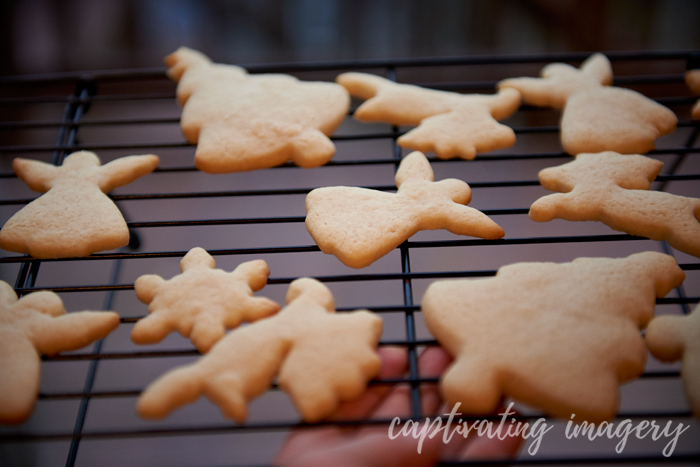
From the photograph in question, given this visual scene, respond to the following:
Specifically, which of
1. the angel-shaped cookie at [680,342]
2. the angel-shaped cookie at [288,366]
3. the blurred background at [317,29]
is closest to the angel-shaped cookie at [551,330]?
the angel-shaped cookie at [680,342]

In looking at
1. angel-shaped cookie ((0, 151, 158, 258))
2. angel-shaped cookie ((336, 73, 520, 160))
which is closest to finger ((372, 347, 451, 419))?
angel-shaped cookie ((336, 73, 520, 160))

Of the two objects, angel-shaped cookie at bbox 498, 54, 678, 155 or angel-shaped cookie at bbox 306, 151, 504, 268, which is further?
angel-shaped cookie at bbox 498, 54, 678, 155

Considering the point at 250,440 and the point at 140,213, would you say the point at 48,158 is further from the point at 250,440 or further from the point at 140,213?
the point at 250,440

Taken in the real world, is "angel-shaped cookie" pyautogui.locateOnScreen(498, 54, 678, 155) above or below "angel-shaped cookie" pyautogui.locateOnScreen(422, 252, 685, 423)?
above

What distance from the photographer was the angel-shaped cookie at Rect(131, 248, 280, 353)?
85cm

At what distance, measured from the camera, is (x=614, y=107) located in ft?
4.01

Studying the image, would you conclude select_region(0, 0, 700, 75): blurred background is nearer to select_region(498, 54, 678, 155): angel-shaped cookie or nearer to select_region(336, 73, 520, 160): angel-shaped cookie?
select_region(498, 54, 678, 155): angel-shaped cookie

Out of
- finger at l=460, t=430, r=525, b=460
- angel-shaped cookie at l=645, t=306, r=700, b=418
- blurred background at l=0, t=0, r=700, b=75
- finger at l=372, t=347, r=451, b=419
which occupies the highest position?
blurred background at l=0, t=0, r=700, b=75

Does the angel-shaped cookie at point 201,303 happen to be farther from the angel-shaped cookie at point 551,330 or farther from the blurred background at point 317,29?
the blurred background at point 317,29

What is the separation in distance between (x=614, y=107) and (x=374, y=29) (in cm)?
98

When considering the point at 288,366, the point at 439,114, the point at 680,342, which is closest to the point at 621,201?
the point at 680,342

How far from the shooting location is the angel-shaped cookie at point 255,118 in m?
1.14

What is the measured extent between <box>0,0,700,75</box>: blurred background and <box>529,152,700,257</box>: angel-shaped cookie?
3.14ft

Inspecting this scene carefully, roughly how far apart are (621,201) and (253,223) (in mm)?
715
